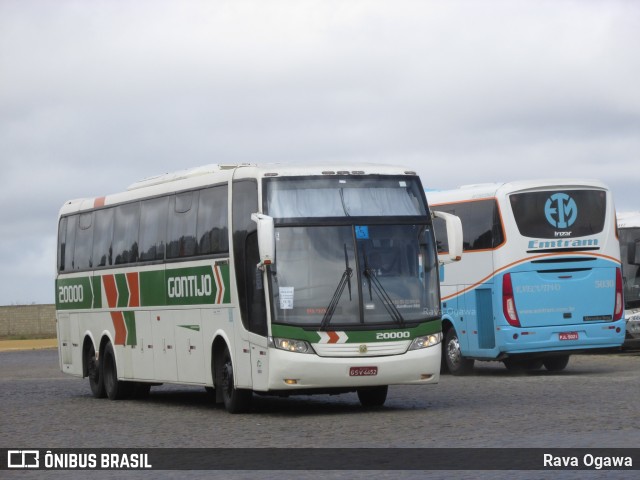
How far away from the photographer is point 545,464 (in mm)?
13016

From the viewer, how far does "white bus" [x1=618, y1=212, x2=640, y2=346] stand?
3462 cm

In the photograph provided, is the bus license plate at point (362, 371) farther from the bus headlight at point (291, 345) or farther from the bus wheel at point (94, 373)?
the bus wheel at point (94, 373)

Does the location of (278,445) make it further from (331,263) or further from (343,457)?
(331,263)

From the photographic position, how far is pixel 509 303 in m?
A: 27.7

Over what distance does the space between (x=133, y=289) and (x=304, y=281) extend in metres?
5.78

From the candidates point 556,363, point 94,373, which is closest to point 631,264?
point 556,363

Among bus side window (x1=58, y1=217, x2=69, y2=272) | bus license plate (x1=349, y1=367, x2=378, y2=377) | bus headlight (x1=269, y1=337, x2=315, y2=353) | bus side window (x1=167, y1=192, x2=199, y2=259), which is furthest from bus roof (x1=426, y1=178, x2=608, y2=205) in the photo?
bus headlight (x1=269, y1=337, x2=315, y2=353)

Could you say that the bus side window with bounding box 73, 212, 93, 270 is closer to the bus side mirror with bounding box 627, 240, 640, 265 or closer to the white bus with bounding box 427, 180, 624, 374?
the white bus with bounding box 427, 180, 624, 374

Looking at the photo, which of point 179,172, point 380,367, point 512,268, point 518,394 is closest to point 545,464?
point 380,367

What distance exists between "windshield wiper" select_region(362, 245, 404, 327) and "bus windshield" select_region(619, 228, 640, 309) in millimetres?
16161

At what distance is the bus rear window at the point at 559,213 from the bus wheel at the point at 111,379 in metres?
7.54

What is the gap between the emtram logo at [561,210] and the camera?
27906 mm

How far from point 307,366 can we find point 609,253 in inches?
412

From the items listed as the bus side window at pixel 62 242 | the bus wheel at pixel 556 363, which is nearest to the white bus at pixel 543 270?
the bus wheel at pixel 556 363
